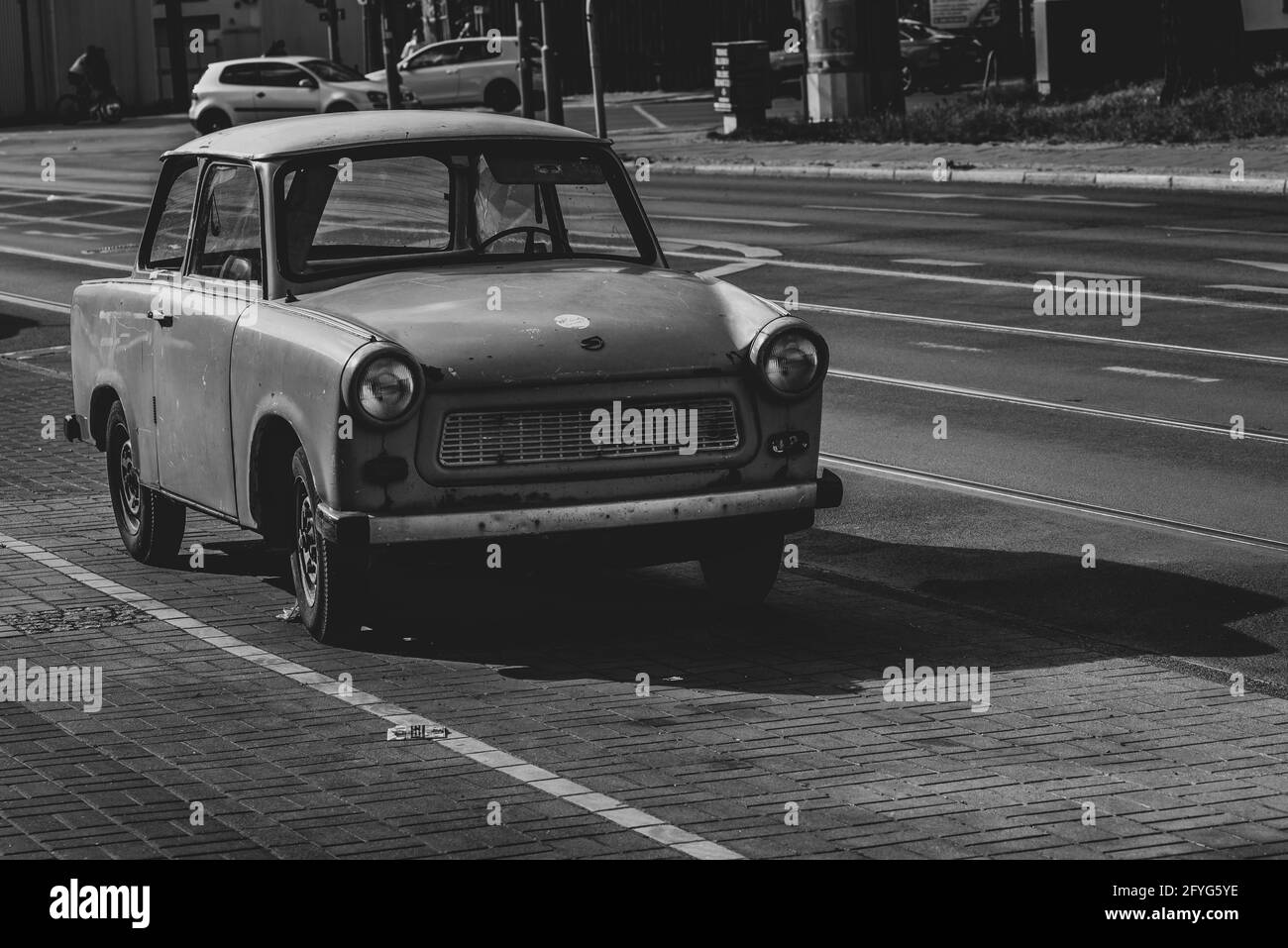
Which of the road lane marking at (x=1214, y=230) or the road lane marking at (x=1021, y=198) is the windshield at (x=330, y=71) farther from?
the road lane marking at (x=1214, y=230)

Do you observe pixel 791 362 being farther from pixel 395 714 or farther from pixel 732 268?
pixel 732 268

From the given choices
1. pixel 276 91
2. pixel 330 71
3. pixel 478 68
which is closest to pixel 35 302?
pixel 276 91

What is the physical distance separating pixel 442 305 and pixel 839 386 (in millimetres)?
6599

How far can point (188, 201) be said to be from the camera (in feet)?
30.3

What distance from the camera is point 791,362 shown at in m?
7.86

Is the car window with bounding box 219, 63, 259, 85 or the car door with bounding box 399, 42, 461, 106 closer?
the car window with bounding box 219, 63, 259, 85

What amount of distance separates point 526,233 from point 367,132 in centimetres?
72

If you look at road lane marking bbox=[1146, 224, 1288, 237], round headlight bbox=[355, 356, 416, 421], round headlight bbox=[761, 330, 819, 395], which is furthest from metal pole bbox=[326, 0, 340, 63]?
round headlight bbox=[355, 356, 416, 421]

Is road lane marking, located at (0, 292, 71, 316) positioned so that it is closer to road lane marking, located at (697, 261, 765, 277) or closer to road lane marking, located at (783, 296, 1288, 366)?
road lane marking, located at (697, 261, 765, 277)

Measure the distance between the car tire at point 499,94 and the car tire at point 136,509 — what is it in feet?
136

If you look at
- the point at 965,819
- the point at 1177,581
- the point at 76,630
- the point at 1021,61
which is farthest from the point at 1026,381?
the point at 1021,61

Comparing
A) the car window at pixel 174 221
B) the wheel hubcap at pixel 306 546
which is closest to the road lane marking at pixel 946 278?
the car window at pixel 174 221

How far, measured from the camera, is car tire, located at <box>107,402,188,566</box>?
30.7 feet

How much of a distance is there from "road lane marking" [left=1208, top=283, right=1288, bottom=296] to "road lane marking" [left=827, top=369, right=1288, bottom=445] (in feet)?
14.2
